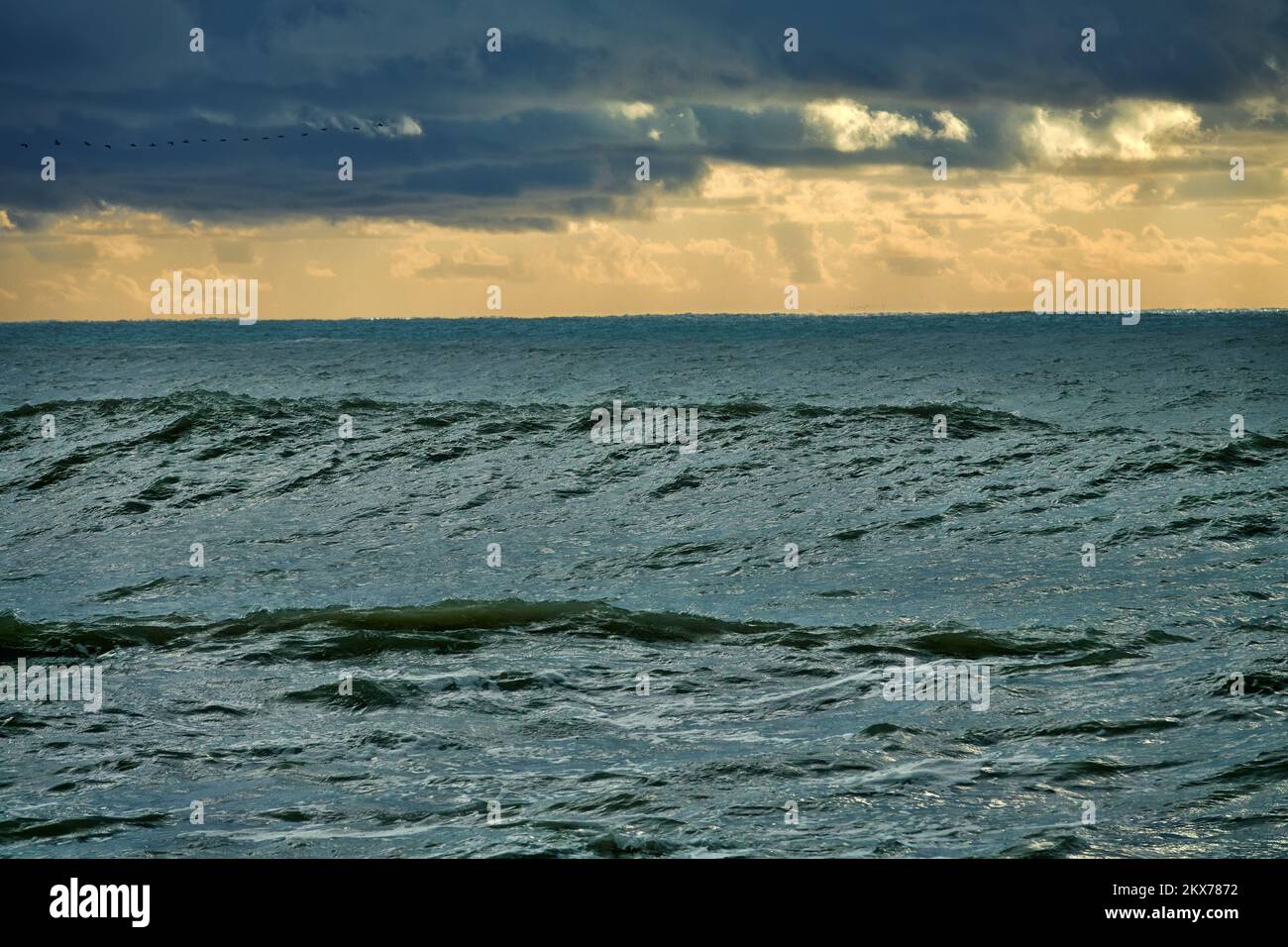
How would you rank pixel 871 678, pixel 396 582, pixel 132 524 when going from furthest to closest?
1. pixel 132 524
2. pixel 396 582
3. pixel 871 678

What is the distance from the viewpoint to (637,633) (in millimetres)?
11352

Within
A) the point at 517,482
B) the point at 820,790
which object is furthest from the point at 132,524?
the point at 820,790

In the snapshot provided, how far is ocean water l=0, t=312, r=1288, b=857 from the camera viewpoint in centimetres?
681

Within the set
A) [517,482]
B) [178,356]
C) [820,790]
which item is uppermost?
[178,356]

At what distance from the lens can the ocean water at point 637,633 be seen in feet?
22.3

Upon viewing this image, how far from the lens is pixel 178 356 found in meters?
85.9

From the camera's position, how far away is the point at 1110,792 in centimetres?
691
